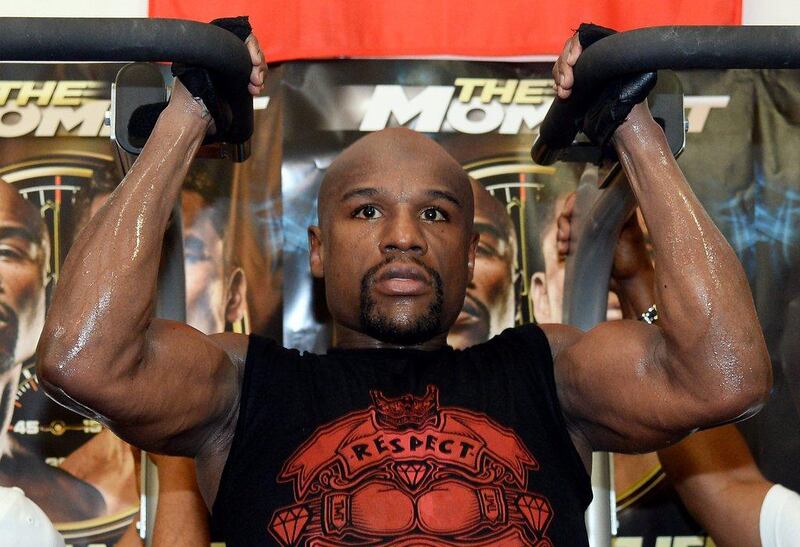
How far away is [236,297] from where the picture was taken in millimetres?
2305

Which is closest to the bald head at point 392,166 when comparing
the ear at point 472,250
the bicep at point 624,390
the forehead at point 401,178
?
the forehead at point 401,178

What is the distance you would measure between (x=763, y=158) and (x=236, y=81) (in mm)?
1427

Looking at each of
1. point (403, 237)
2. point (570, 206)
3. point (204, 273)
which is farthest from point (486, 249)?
point (204, 273)

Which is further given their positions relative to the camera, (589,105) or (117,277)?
(589,105)

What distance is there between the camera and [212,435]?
172 cm

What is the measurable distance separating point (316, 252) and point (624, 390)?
2.56 ft

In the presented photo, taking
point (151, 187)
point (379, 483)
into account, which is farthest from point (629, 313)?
point (151, 187)

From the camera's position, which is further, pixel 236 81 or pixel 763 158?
pixel 763 158

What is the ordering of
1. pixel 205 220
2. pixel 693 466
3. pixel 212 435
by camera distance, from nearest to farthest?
1. pixel 212 435
2. pixel 693 466
3. pixel 205 220

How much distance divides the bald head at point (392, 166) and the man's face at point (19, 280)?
2.16 feet

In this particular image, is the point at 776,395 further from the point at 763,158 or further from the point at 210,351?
the point at 210,351

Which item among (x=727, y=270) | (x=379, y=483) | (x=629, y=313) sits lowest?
(x=379, y=483)

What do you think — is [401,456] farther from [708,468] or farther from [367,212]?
[708,468]

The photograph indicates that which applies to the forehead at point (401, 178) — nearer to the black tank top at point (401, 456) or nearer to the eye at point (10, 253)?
the black tank top at point (401, 456)
